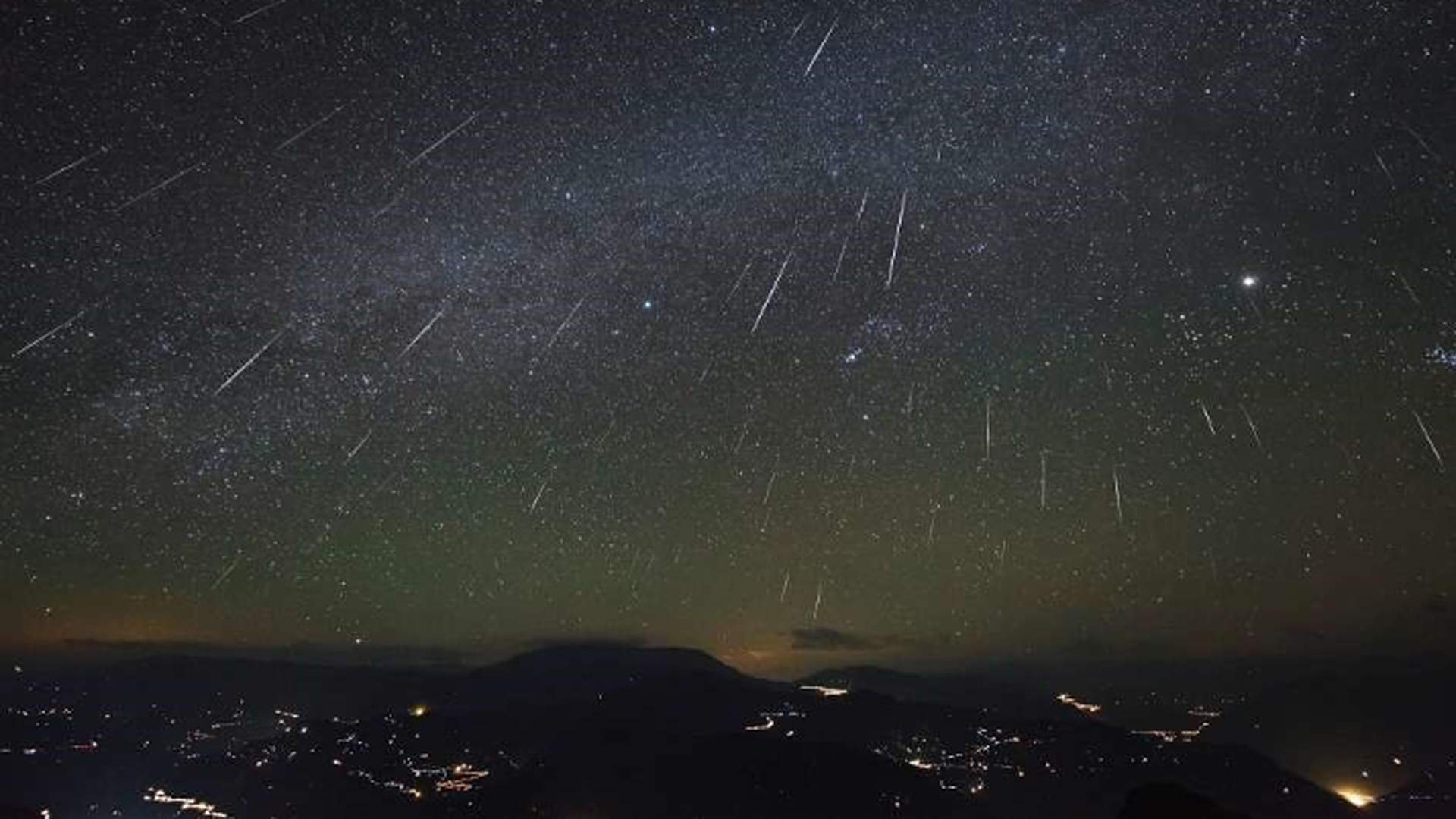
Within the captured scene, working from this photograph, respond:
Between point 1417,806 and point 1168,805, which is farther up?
point 1168,805

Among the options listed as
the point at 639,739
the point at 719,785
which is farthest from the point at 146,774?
the point at 719,785

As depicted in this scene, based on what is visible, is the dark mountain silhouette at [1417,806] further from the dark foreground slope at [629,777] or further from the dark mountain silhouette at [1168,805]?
the dark mountain silhouette at [1168,805]

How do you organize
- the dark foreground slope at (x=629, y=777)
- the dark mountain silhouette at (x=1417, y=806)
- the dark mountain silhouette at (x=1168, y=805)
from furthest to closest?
the dark mountain silhouette at (x=1417, y=806) < the dark foreground slope at (x=629, y=777) < the dark mountain silhouette at (x=1168, y=805)

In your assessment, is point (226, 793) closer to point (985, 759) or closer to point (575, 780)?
point (575, 780)

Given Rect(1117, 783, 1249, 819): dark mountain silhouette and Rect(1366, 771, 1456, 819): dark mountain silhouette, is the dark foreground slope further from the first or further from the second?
Rect(1117, 783, 1249, 819): dark mountain silhouette

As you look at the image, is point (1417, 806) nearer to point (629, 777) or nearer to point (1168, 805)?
point (629, 777)

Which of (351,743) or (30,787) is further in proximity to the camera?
(351,743)

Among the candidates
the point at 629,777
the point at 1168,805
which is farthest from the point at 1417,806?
the point at 1168,805

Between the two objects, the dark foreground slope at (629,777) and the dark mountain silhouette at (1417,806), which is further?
the dark mountain silhouette at (1417,806)

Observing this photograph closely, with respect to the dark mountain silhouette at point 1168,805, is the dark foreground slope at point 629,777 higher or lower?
lower

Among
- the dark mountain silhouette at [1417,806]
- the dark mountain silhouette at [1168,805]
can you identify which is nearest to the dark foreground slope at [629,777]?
the dark mountain silhouette at [1417,806]

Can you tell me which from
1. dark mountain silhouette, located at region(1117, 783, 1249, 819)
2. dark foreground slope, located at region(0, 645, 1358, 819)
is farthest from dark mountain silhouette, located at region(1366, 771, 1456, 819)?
dark mountain silhouette, located at region(1117, 783, 1249, 819)
